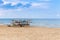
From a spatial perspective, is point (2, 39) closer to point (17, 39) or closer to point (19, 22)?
point (17, 39)

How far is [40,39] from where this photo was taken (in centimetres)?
648

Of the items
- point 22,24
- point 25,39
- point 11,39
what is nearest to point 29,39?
point 25,39

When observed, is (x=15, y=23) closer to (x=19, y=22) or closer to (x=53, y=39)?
(x=19, y=22)

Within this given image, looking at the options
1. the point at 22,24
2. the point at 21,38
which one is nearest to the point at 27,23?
the point at 22,24

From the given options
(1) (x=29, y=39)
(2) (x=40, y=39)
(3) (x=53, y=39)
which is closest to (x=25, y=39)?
(1) (x=29, y=39)

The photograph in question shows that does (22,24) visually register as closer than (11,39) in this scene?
No

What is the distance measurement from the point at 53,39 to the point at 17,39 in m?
1.33

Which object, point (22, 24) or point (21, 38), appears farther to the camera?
point (22, 24)

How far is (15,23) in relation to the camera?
41.0 feet

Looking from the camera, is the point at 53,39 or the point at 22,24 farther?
the point at 22,24

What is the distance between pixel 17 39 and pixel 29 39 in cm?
45

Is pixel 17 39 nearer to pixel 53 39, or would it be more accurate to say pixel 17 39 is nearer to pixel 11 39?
pixel 11 39

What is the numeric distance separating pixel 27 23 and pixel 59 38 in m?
6.59

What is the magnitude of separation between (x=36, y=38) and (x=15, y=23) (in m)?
6.02
